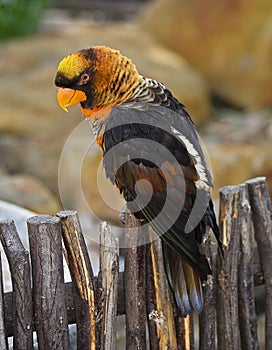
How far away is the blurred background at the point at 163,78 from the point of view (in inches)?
213

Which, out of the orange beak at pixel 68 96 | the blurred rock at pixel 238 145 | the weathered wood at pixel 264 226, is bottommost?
the weathered wood at pixel 264 226

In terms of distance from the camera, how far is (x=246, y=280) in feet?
8.98

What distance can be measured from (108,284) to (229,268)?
51cm

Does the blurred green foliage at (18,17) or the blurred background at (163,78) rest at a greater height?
the blurred green foliage at (18,17)

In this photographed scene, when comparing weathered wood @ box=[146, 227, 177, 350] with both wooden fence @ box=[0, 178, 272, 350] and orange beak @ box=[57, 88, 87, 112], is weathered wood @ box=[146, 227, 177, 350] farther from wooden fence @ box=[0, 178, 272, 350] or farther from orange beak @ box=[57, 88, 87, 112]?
orange beak @ box=[57, 88, 87, 112]

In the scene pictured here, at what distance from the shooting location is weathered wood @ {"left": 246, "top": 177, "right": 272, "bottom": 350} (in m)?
2.74

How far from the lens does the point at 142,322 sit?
2.57 m

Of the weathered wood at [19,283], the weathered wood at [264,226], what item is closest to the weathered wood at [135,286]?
the weathered wood at [19,283]

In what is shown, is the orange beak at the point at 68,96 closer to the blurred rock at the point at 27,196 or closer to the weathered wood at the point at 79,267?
the weathered wood at the point at 79,267

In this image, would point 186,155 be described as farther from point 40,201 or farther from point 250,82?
point 250,82

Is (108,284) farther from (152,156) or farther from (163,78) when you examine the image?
(163,78)

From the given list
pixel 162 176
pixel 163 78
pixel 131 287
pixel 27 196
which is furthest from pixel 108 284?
pixel 163 78

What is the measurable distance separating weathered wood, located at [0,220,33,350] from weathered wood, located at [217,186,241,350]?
77 cm

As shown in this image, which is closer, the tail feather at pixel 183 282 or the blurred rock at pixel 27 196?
the tail feather at pixel 183 282
